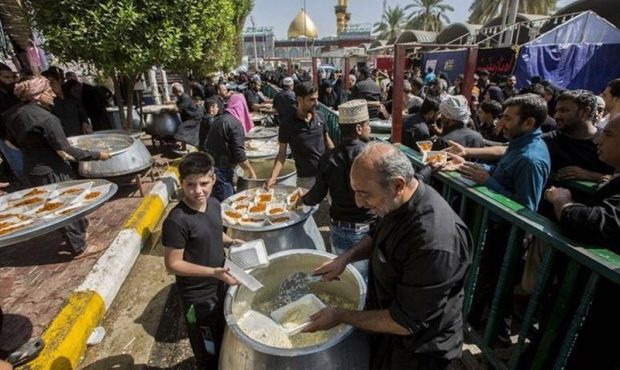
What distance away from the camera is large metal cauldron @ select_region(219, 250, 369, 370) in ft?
5.63

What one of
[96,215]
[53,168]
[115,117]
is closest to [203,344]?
[53,168]

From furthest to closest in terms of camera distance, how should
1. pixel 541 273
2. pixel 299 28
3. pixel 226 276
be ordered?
pixel 299 28 < pixel 226 276 < pixel 541 273

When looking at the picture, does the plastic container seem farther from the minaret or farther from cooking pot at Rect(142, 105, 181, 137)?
the minaret

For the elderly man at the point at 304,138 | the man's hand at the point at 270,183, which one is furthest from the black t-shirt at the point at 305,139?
the man's hand at the point at 270,183

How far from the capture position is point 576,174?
10.4 ft

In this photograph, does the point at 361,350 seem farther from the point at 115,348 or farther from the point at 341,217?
the point at 115,348

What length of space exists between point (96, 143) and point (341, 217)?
527 centimetres

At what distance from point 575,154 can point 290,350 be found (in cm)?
352

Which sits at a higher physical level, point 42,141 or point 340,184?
point 42,141

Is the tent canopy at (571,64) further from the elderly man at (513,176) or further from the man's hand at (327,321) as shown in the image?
the man's hand at (327,321)

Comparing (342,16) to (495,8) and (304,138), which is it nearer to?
(495,8)

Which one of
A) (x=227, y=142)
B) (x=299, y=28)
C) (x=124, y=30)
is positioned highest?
(x=299, y=28)

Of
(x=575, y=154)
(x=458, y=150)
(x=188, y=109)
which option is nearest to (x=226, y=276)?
(x=458, y=150)

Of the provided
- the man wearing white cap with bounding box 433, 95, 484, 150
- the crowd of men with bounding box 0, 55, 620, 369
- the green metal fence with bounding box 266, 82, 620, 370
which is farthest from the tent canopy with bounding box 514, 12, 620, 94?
the green metal fence with bounding box 266, 82, 620, 370
